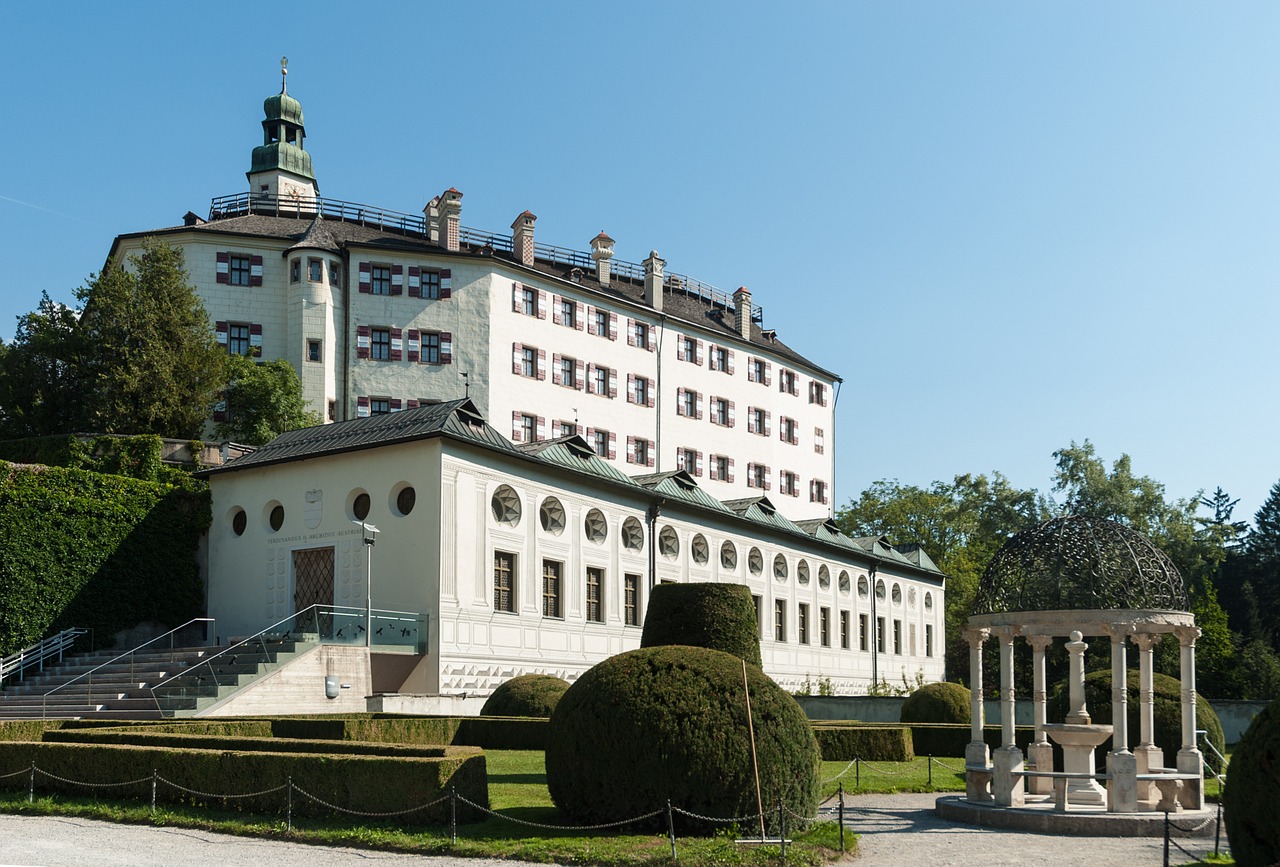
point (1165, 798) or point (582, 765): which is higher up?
point (582, 765)

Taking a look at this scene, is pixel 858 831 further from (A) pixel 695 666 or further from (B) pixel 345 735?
(B) pixel 345 735

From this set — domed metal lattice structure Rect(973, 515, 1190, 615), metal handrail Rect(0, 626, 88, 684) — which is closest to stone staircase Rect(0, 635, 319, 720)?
metal handrail Rect(0, 626, 88, 684)

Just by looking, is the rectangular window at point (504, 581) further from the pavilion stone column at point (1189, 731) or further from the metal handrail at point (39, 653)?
the pavilion stone column at point (1189, 731)

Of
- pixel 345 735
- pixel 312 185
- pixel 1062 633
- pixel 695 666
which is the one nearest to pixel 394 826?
pixel 695 666

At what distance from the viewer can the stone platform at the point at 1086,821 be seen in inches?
627

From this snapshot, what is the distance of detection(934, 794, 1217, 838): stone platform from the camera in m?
15.9

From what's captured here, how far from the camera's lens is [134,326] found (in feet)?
143

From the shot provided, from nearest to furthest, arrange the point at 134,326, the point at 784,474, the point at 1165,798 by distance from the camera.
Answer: the point at 1165,798 → the point at 134,326 → the point at 784,474

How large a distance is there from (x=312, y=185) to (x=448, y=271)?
30071mm

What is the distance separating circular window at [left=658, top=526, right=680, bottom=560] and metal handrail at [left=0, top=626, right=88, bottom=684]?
17930 millimetres

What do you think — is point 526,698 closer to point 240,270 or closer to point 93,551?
point 93,551

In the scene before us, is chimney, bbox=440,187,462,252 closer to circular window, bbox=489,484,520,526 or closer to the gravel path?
circular window, bbox=489,484,520,526

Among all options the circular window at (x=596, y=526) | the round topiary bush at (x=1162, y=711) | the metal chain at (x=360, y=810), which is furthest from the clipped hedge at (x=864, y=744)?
the metal chain at (x=360, y=810)

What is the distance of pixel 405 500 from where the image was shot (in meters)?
34.5
